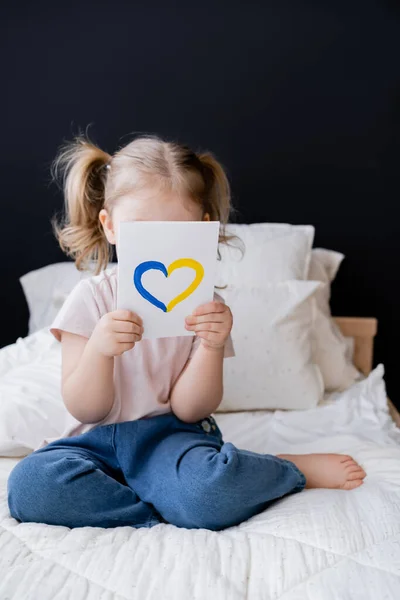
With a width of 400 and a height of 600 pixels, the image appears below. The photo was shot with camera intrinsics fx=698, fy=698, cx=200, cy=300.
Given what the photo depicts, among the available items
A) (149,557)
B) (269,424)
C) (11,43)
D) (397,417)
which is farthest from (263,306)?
(11,43)

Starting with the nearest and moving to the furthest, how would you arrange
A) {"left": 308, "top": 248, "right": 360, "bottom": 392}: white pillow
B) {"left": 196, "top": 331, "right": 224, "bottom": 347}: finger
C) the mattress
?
the mattress → {"left": 196, "top": 331, "right": 224, "bottom": 347}: finger → {"left": 308, "top": 248, "right": 360, "bottom": 392}: white pillow

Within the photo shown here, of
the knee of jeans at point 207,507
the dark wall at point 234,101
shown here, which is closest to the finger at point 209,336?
the knee of jeans at point 207,507

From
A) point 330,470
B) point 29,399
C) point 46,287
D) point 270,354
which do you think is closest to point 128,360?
point 29,399

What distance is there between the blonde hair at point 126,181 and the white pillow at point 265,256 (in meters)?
0.42

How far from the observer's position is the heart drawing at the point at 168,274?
102cm

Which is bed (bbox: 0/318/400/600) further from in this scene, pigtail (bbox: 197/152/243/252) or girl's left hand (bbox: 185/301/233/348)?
pigtail (bbox: 197/152/243/252)

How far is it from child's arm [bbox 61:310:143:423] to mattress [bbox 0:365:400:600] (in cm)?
19

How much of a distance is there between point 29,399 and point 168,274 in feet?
1.78

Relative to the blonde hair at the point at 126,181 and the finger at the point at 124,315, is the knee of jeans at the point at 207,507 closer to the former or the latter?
the finger at the point at 124,315

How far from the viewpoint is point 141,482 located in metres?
1.11

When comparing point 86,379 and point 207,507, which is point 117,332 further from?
point 207,507

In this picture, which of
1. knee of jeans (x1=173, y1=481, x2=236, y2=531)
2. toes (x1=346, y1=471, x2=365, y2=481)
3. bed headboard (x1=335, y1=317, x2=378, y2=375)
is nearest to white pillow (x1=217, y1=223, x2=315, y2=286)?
bed headboard (x1=335, y1=317, x2=378, y2=375)

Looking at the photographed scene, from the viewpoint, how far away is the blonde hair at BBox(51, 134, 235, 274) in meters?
1.22

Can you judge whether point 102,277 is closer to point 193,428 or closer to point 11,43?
point 193,428
